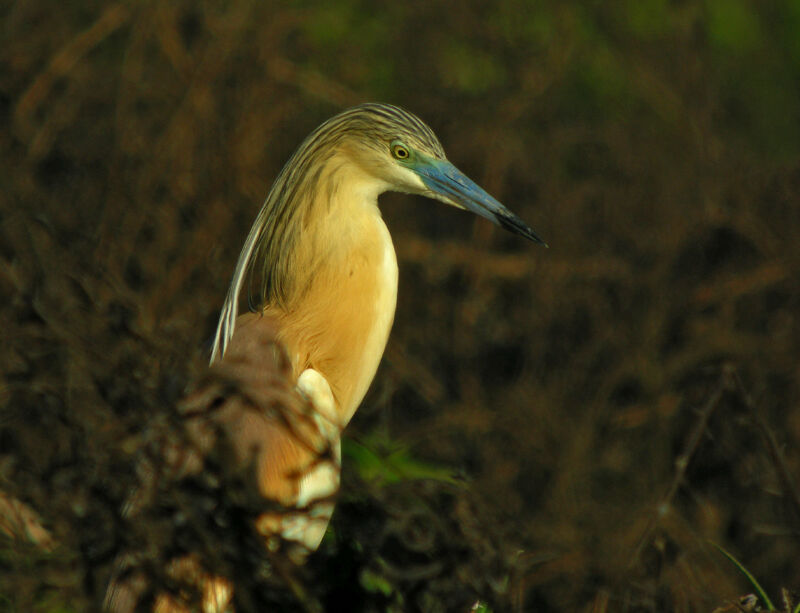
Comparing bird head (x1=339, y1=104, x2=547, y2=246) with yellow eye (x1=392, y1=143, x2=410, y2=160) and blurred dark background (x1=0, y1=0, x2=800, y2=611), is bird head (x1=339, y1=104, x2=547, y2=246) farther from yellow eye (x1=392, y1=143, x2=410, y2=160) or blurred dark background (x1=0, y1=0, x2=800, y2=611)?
blurred dark background (x1=0, y1=0, x2=800, y2=611)

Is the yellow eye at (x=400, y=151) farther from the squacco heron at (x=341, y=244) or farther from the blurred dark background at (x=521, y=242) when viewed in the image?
the blurred dark background at (x=521, y=242)

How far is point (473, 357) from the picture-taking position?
358cm

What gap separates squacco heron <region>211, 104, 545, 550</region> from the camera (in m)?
1.98

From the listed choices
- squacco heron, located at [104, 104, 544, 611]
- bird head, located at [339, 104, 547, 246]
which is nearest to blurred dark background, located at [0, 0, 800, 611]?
squacco heron, located at [104, 104, 544, 611]

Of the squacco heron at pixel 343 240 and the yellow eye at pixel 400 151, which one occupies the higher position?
the yellow eye at pixel 400 151

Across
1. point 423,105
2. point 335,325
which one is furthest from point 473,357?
point 335,325

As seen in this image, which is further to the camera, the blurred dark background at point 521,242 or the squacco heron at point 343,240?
the blurred dark background at point 521,242

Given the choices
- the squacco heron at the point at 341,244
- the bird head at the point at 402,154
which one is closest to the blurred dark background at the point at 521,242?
the squacco heron at the point at 341,244

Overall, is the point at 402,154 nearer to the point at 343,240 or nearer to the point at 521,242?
the point at 343,240

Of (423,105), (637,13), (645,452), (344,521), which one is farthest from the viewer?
(637,13)

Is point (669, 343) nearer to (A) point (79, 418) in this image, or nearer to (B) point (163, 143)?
(B) point (163, 143)

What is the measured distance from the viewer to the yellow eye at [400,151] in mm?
1979

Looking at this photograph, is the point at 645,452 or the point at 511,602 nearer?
the point at 511,602

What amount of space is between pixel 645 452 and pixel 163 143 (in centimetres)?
167
